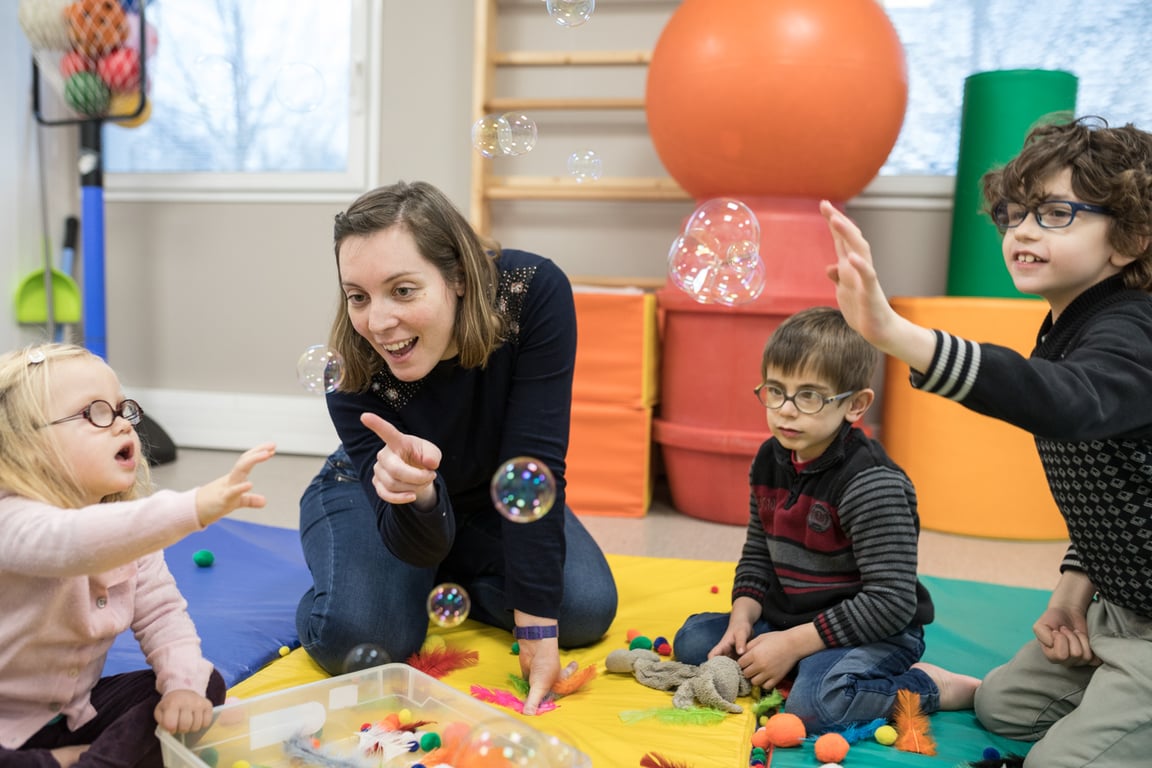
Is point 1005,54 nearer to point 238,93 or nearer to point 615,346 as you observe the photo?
point 615,346

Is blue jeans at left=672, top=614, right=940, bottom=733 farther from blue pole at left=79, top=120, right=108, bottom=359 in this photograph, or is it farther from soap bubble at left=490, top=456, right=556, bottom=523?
blue pole at left=79, top=120, right=108, bottom=359

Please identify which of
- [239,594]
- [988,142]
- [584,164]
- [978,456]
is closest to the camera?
[239,594]

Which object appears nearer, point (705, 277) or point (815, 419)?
point (815, 419)

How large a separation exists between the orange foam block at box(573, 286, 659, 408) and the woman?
98 cm

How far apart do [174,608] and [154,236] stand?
2.72 m

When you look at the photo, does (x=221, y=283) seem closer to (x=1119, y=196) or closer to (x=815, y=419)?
(x=815, y=419)

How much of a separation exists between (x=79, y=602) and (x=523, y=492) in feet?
1.69

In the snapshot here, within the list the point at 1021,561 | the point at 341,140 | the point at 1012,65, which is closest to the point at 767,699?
the point at 1021,561

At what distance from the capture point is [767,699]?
4.44 ft

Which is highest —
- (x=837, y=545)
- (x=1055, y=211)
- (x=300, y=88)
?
(x=300, y=88)

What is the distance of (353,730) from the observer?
1.19 metres

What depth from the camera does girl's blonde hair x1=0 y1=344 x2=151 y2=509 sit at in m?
0.96

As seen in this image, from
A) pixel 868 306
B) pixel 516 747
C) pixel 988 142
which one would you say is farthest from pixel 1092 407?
pixel 988 142

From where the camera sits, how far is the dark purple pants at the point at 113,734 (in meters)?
0.95
